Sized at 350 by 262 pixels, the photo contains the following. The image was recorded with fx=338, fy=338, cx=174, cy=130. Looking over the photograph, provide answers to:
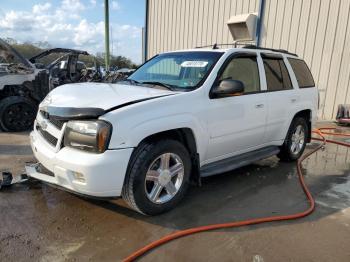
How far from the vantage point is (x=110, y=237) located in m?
3.09

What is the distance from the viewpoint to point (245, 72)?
449 centimetres

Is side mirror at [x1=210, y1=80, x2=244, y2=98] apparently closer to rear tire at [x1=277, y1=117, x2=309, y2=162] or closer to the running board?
the running board

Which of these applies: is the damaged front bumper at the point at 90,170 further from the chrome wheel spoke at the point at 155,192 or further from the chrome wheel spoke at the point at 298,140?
the chrome wheel spoke at the point at 298,140

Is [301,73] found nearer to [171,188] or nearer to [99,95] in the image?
[171,188]

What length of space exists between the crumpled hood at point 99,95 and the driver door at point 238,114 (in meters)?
0.68

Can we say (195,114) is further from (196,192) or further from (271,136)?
(271,136)

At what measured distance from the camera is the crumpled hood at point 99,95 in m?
3.19

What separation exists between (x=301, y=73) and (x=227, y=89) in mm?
2517

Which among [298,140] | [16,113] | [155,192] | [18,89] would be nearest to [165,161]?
[155,192]

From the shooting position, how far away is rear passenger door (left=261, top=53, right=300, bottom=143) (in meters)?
4.80

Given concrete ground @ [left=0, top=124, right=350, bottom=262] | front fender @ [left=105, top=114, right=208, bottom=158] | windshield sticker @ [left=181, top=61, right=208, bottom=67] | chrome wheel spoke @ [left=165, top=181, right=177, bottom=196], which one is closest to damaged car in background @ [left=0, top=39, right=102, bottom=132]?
windshield sticker @ [left=181, top=61, right=208, bottom=67]

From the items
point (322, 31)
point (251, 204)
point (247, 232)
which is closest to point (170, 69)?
point (251, 204)

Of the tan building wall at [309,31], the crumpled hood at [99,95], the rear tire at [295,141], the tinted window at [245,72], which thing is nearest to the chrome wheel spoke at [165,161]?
the crumpled hood at [99,95]

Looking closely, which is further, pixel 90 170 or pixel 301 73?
pixel 301 73
